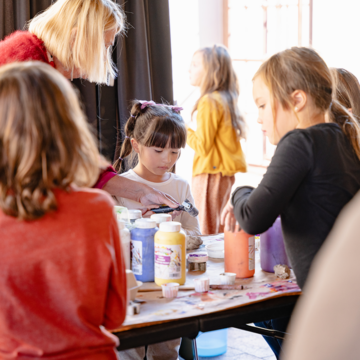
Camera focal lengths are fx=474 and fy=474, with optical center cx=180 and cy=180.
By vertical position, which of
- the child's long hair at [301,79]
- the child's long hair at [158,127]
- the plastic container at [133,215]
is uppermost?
the child's long hair at [301,79]

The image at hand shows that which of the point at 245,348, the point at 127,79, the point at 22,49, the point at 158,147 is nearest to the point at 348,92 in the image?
the point at 158,147

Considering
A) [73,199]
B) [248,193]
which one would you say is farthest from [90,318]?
[248,193]

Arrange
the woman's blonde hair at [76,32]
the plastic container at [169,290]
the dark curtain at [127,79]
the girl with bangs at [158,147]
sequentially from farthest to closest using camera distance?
1. the dark curtain at [127,79]
2. the girl with bangs at [158,147]
3. the woman's blonde hair at [76,32]
4. the plastic container at [169,290]

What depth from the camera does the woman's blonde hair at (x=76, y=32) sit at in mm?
1575

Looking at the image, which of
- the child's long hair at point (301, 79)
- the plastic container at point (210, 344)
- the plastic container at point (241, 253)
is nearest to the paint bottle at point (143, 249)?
the plastic container at point (241, 253)

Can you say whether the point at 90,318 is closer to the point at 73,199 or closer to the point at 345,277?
the point at 73,199

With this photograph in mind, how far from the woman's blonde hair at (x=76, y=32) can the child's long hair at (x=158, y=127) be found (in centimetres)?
41

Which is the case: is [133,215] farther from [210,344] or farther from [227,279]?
[210,344]

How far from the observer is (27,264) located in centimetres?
79

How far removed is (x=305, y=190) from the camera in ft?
3.70

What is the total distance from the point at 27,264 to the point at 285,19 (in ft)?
11.6

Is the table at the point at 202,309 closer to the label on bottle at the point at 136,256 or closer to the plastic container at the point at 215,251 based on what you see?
the label on bottle at the point at 136,256

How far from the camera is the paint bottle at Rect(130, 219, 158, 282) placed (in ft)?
4.08

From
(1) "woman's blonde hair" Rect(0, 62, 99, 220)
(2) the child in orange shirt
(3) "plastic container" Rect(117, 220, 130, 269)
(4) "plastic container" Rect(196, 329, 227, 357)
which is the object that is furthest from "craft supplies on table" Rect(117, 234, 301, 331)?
(4) "plastic container" Rect(196, 329, 227, 357)
